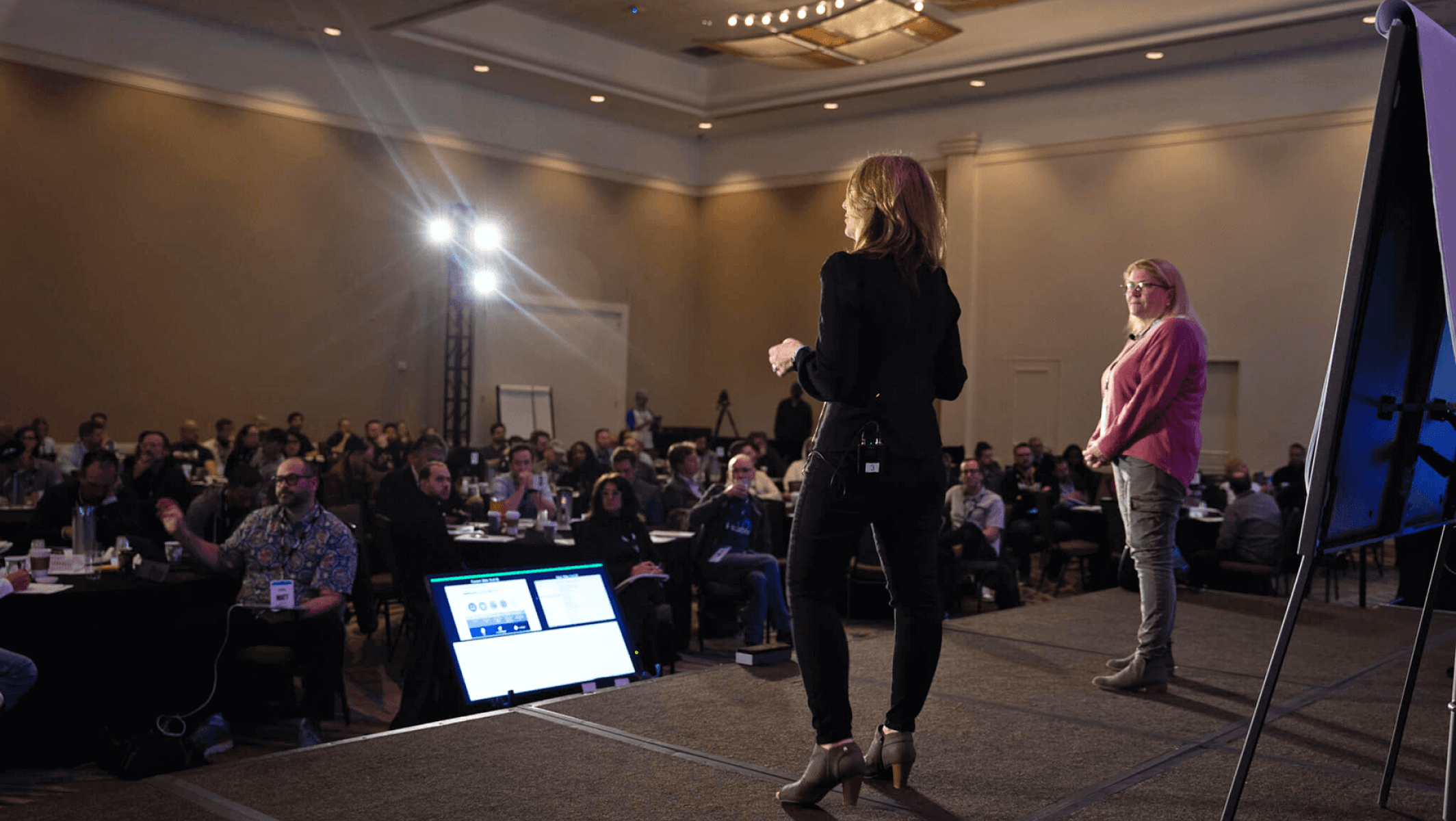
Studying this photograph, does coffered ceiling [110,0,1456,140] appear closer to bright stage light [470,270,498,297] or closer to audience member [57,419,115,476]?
bright stage light [470,270,498,297]

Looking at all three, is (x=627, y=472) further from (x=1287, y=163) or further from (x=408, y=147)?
(x=1287, y=163)

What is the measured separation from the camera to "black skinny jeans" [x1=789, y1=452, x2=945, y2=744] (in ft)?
7.88

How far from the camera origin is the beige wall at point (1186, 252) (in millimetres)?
12969

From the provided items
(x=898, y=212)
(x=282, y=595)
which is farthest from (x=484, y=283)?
(x=898, y=212)

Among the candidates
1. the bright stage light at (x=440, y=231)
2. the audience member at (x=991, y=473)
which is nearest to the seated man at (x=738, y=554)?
the audience member at (x=991, y=473)

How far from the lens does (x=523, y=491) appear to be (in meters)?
8.10

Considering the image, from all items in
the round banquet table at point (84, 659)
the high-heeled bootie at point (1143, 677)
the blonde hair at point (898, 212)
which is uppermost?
the blonde hair at point (898, 212)

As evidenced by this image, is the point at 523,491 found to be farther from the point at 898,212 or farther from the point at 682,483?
the point at 898,212

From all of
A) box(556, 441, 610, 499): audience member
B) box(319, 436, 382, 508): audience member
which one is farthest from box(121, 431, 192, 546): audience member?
box(556, 441, 610, 499): audience member

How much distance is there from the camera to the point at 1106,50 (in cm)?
1296

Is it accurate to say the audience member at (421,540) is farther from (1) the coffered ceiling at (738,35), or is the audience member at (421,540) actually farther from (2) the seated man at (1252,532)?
(1) the coffered ceiling at (738,35)

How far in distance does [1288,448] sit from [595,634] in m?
10.7

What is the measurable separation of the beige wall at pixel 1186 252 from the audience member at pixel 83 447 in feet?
33.5

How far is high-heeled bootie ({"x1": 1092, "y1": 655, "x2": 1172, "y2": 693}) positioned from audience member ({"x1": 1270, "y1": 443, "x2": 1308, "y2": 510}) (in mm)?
6876
